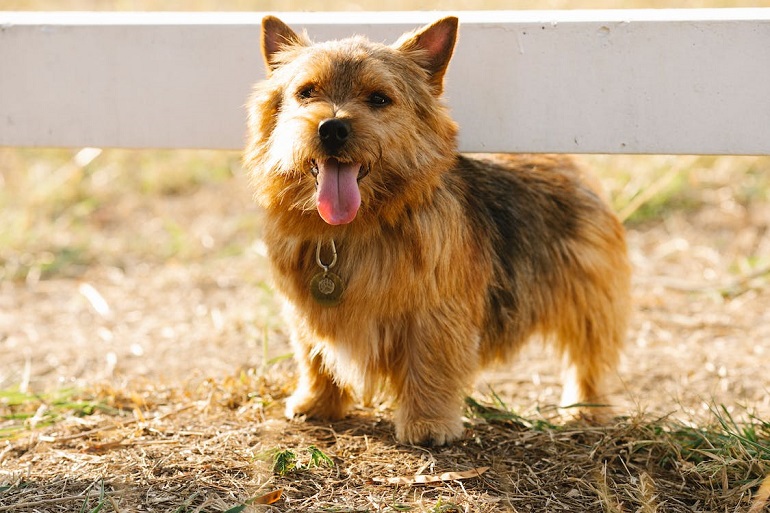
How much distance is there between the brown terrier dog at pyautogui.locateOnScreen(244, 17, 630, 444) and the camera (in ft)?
9.91

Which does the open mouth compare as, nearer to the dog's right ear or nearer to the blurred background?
the dog's right ear

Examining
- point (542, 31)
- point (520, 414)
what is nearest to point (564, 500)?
point (520, 414)

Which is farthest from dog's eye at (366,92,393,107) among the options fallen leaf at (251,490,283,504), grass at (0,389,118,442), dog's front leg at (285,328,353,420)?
grass at (0,389,118,442)

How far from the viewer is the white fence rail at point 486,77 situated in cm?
324

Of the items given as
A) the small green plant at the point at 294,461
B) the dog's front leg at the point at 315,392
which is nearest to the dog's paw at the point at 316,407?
the dog's front leg at the point at 315,392

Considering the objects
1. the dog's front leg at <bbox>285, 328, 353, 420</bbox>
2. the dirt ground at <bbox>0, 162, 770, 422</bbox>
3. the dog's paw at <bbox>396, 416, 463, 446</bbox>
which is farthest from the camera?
the dirt ground at <bbox>0, 162, 770, 422</bbox>

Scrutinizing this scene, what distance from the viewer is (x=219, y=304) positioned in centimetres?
527

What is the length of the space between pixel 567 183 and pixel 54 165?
4.74 m

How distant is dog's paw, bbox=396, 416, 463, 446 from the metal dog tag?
54 cm

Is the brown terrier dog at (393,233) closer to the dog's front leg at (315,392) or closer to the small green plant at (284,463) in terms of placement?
the dog's front leg at (315,392)

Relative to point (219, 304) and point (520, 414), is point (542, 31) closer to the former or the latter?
point (520, 414)

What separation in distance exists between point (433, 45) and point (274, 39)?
1.93 ft

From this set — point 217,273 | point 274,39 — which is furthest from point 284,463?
point 217,273

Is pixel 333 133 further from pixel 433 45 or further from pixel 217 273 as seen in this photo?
pixel 217 273
